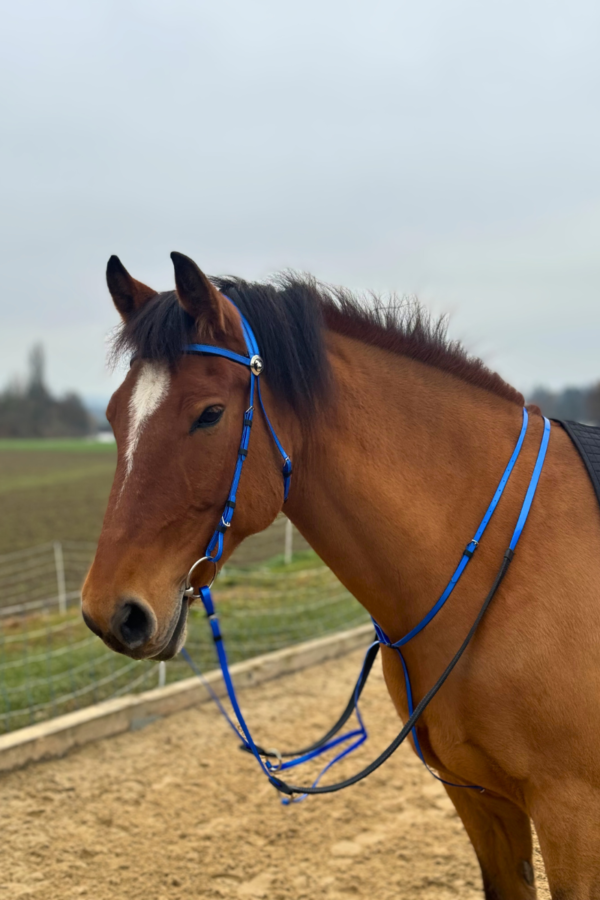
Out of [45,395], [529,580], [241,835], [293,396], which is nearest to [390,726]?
[241,835]

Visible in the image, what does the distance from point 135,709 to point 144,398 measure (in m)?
3.44

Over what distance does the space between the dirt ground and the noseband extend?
6.77 feet

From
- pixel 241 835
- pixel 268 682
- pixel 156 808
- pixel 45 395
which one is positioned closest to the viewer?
pixel 241 835

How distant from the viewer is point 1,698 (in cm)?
451

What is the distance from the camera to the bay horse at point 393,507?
1576mm

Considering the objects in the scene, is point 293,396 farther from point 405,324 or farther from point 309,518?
point 405,324

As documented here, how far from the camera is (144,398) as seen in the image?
1626 millimetres

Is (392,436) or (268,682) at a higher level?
(392,436)

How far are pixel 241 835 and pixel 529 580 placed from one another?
2477 millimetres

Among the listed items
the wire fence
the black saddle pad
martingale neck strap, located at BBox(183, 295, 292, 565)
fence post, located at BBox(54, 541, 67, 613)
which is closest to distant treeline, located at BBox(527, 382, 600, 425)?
the wire fence

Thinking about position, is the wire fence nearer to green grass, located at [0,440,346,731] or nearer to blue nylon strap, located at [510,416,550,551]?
green grass, located at [0,440,346,731]

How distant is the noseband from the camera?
5.38 ft

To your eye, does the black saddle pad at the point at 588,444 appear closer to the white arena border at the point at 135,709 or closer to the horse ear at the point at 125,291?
the horse ear at the point at 125,291

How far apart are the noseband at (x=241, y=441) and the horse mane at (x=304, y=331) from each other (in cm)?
4
